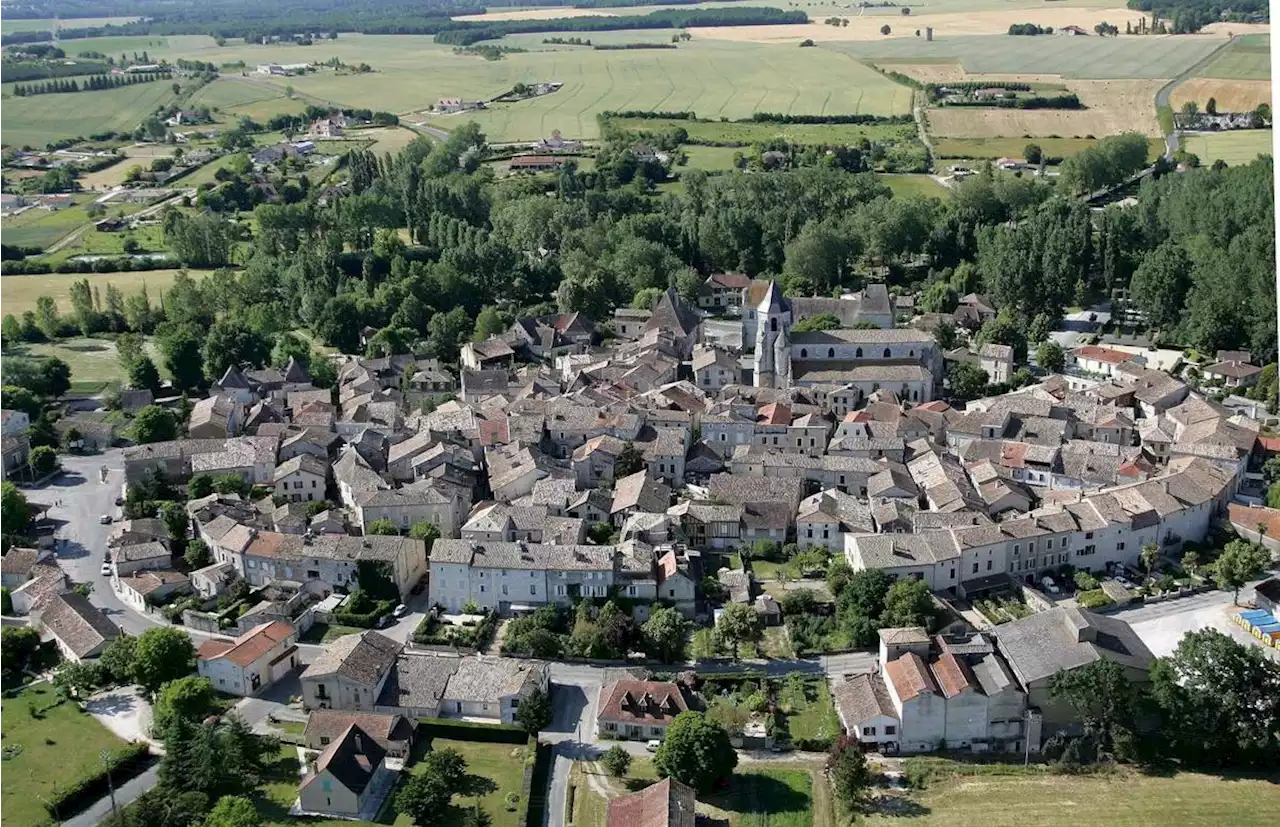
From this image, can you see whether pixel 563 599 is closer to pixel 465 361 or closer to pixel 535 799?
pixel 535 799

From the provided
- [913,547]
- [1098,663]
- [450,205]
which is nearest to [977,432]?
[913,547]

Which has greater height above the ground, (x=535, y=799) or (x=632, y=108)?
(x=632, y=108)

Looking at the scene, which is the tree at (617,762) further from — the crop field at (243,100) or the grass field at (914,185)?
the crop field at (243,100)

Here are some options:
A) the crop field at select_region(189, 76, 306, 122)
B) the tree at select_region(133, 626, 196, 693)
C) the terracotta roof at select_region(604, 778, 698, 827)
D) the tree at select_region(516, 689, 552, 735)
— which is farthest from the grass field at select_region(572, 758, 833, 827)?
the crop field at select_region(189, 76, 306, 122)

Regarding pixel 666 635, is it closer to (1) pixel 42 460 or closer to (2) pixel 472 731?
(2) pixel 472 731

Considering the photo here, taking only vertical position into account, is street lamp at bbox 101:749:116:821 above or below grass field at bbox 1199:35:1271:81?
below

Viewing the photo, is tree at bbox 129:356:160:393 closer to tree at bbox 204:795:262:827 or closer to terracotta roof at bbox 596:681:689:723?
tree at bbox 204:795:262:827
